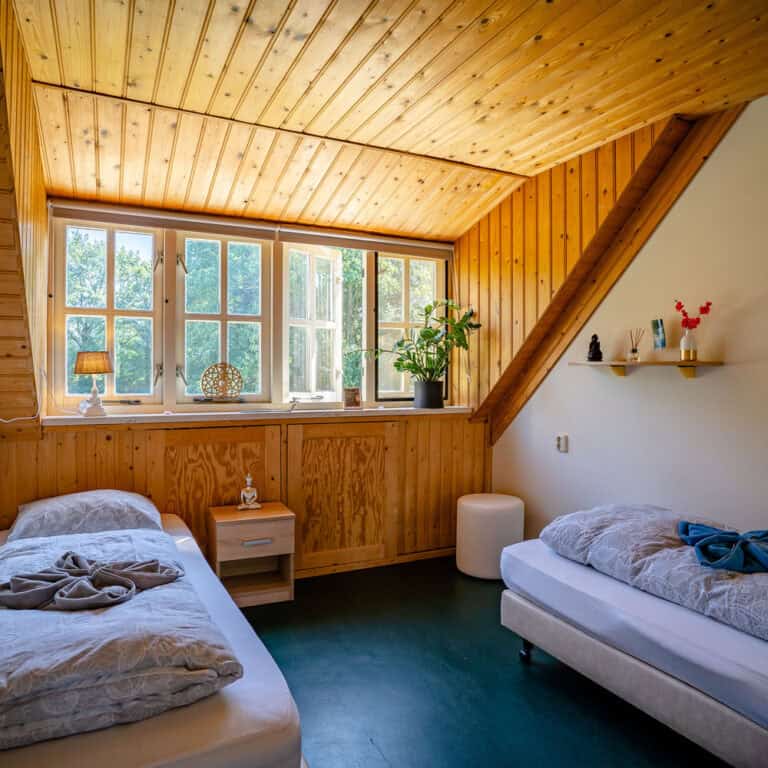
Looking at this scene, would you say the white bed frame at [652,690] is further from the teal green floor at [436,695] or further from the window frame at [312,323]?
the window frame at [312,323]

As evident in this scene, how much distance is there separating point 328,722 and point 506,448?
2343 millimetres

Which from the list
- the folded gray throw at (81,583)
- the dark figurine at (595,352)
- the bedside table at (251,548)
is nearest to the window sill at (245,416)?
the bedside table at (251,548)

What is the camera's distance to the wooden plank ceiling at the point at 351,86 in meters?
1.99

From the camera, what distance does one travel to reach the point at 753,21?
77.5 inches

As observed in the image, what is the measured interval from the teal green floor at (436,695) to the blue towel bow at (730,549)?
0.64 m

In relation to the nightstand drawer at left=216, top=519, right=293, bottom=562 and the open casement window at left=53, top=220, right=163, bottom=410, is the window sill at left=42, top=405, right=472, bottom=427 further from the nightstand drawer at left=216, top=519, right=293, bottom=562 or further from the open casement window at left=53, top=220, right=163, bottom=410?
the nightstand drawer at left=216, top=519, right=293, bottom=562

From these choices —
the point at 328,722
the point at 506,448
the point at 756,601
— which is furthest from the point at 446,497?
the point at 756,601

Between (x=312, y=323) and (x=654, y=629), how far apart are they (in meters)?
2.77

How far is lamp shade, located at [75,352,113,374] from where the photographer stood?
3036mm

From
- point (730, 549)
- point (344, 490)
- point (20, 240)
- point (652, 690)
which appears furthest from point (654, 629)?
point (20, 240)

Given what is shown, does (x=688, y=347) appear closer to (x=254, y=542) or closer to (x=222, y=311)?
(x=254, y=542)

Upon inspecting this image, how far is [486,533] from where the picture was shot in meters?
3.52

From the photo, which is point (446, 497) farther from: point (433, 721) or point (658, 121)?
point (658, 121)

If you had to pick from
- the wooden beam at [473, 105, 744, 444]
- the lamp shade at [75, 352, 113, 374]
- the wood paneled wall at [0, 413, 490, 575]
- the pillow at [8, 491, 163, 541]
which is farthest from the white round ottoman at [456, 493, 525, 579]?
the lamp shade at [75, 352, 113, 374]
